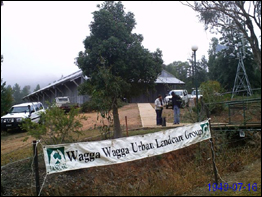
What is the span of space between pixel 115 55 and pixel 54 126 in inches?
137

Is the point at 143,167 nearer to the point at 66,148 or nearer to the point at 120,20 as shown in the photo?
the point at 66,148

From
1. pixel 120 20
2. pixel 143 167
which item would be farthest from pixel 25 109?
pixel 143 167

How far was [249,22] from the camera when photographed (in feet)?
46.5

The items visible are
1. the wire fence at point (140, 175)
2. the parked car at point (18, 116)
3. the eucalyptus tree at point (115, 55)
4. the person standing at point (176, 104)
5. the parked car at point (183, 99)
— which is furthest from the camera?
the parked car at point (18, 116)

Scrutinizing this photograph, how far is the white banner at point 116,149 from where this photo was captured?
4.86 meters

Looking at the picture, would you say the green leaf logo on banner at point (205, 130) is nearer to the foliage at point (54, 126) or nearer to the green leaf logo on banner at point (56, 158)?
the foliage at point (54, 126)

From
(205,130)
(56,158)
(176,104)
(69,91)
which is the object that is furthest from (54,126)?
(69,91)

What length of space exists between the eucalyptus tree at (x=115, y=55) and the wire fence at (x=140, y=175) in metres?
2.36

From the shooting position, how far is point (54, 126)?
6.93m

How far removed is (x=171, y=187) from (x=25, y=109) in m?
14.2
